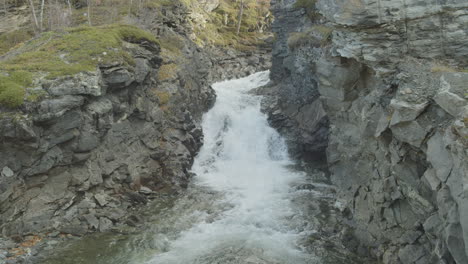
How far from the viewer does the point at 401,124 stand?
1348 centimetres

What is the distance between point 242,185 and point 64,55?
14.3 meters

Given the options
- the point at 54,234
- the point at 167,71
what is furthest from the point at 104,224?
the point at 167,71

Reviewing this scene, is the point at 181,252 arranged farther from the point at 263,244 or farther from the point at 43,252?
the point at 43,252

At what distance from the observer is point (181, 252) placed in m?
16.7

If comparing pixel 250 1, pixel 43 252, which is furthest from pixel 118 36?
pixel 250 1

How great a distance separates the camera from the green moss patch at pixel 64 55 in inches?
727

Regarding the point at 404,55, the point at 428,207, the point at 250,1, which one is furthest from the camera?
the point at 250,1

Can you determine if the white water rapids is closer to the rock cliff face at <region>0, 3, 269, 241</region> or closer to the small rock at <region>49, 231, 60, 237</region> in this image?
A: the rock cliff face at <region>0, 3, 269, 241</region>

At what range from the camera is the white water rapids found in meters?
16.7

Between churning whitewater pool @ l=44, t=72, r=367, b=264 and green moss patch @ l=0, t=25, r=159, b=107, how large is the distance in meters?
8.60

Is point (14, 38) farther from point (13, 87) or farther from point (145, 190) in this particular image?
point (145, 190)

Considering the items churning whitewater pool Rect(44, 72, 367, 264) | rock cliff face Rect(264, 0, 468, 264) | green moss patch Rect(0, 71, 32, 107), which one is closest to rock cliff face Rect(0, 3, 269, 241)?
green moss patch Rect(0, 71, 32, 107)

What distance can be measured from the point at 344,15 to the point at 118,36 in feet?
54.1

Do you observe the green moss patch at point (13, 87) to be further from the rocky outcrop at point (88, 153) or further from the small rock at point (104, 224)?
the small rock at point (104, 224)
